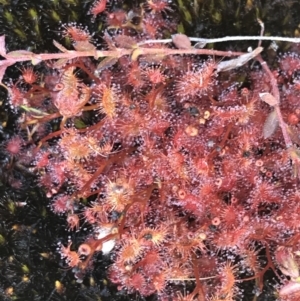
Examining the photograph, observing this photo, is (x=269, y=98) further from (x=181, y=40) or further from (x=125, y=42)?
(x=125, y=42)

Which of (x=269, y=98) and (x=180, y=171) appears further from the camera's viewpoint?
(x=180, y=171)

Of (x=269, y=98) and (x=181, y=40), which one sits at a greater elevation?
(x=181, y=40)

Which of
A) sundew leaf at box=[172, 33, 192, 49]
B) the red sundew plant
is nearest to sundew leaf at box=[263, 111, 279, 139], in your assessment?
the red sundew plant

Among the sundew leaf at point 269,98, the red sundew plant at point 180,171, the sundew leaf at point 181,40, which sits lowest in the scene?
the red sundew plant at point 180,171

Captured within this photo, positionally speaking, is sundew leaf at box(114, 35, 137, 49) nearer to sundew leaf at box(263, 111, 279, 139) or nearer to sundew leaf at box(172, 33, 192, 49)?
sundew leaf at box(172, 33, 192, 49)

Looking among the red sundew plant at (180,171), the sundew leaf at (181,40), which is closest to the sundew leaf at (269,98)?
the red sundew plant at (180,171)

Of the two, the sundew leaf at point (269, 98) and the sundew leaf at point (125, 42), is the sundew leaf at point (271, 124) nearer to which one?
the sundew leaf at point (269, 98)

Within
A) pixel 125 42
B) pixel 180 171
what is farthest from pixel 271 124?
pixel 125 42

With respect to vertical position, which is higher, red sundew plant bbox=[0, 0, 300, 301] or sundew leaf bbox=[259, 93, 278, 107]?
sundew leaf bbox=[259, 93, 278, 107]
